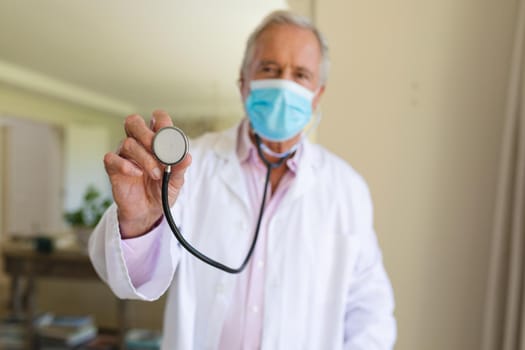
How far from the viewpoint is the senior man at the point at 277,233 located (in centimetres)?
77

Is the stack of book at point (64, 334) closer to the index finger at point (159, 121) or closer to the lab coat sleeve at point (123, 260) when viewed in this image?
the lab coat sleeve at point (123, 260)

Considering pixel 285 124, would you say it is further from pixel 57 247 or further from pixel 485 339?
pixel 57 247

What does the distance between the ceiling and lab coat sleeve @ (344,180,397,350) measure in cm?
105

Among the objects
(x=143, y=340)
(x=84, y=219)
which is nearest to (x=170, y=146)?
(x=84, y=219)

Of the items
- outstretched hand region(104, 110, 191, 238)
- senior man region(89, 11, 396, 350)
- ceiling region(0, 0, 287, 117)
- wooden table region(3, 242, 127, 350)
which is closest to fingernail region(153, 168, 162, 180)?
outstretched hand region(104, 110, 191, 238)

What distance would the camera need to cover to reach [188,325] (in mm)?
753

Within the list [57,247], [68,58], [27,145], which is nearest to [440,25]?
[57,247]

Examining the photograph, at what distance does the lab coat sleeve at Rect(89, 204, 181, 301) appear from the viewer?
0.57m

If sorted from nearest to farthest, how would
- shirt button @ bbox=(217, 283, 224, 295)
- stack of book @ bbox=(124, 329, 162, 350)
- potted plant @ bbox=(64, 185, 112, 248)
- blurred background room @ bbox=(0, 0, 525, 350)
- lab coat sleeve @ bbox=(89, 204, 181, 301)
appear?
1. lab coat sleeve @ bbox=(89, 204, 181, 301)
2. shirt button @ bbox=(217, 283, 224, 295)
3. blurred background room @ bbox=(0, 0, 525, 350)
4. potted plant @ bbox=(64, 185, 112, 248)
5. stack of book @ bbox=(124, 329, 162, 350)

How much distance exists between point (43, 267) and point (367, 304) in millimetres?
2092

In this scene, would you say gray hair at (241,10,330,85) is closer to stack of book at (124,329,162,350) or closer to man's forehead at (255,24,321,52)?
man's forehead at (255,24,321,52)

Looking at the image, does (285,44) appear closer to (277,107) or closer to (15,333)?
(277,107)

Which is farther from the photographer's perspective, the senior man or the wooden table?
the wooden table

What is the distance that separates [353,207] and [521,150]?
48 cm
